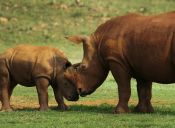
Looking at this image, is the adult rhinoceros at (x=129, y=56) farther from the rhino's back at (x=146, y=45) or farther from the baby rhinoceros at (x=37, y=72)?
the baby rhinoceros at (x=37, y=72)

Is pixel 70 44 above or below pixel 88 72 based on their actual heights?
below

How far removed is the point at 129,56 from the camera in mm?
15109

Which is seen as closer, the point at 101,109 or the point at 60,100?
the point at 101,109

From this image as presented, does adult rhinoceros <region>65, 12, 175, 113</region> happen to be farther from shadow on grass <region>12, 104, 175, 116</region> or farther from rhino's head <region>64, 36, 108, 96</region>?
shadow on grass <region>12, 104, 175, 116</region>

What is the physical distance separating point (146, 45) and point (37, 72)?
2736 mm

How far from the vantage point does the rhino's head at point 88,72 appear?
15695 mm

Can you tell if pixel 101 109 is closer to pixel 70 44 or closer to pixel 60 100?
pixel 60 100

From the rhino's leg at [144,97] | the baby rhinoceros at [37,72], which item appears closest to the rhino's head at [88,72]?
the baby rhinoceros at [37,72]

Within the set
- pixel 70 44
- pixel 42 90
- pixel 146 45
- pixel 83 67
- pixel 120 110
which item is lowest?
pixel 70 44

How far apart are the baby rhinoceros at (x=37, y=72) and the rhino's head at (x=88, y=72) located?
0.95 feet

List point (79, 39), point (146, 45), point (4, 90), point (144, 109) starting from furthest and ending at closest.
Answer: point (4, 90) → point (79, 39) → point (144, 109) → point (146, 45)

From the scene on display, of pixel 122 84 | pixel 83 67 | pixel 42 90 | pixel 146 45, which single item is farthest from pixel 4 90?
pixel 146 45

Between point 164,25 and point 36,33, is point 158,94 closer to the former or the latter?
point 164,25

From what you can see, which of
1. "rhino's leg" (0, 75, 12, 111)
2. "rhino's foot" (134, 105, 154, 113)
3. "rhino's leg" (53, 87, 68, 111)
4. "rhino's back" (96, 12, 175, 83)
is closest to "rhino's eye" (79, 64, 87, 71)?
"rhino's back" (96, 12, 175, 83)
